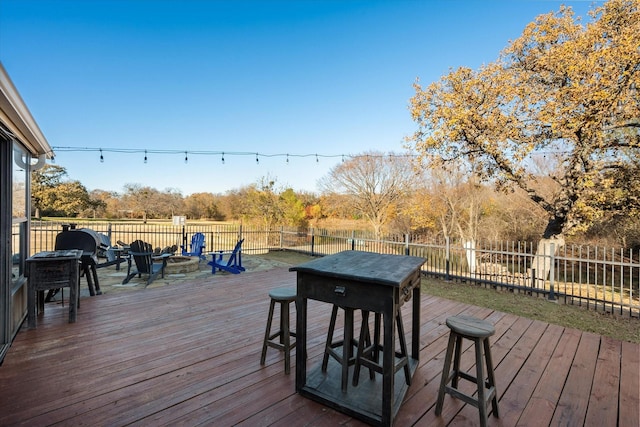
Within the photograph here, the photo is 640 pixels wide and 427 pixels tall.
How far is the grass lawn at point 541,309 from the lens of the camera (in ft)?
12.3

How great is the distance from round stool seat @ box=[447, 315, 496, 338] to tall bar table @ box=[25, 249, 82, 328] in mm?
3919

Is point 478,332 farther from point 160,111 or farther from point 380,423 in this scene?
point 160,111

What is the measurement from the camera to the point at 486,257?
738cm

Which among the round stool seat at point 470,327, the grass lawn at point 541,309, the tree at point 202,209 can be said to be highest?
the tree at point 202,209

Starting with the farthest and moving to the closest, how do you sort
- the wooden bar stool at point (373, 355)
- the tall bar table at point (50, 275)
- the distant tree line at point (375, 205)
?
the distant tree line at point (375, 205)
the tall bar table at point (50, 275)
the wooden bar stool at point (373, 355)

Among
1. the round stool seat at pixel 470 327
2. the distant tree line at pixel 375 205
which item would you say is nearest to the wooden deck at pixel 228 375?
the round stool seat at pixel 470 327

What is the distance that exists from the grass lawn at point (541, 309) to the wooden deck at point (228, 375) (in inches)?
24.3

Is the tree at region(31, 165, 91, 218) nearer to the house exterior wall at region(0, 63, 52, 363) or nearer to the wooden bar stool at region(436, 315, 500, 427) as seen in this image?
the house exterior wall at region(0, 63, 52, 363)

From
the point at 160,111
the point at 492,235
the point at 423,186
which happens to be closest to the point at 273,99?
the point at 160,111

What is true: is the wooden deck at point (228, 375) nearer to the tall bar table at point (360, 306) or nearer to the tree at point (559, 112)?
the tall bar table at point (360, 306)

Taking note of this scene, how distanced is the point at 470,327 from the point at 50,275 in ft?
13.8

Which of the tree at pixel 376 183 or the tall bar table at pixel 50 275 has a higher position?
the tree at pixel 376 183

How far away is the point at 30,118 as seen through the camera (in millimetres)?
2715

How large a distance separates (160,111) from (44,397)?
34.7 ft
